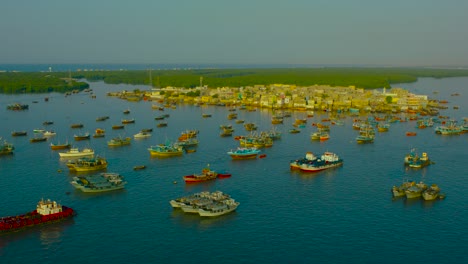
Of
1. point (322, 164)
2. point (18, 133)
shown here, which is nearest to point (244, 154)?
point (322, 164)

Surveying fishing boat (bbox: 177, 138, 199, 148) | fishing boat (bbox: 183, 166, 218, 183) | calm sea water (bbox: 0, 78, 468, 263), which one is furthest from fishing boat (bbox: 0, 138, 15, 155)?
fishing boat (bbox: 183, 166, 218, 183)

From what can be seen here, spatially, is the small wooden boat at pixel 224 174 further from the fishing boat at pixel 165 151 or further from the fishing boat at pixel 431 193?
the fishing boat at pixel 431 193

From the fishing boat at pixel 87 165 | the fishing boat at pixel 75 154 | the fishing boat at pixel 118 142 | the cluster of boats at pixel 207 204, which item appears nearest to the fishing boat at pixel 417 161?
the cluster of boats at pixel 207 204

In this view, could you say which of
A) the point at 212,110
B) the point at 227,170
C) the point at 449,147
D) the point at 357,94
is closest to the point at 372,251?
the point at 227,170

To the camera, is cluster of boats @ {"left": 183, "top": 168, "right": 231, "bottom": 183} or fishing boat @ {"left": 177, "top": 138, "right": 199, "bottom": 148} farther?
fishing boat @ {"left": 177, "top": 138, "right": 199, "bottom": 148}

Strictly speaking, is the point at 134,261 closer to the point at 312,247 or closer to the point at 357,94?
the point at 312,247

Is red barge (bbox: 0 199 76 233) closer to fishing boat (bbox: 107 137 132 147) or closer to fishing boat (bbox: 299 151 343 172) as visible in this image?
fishing boat (bbox: 299 151 343 172)

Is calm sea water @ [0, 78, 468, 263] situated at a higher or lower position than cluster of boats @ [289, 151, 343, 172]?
lower
